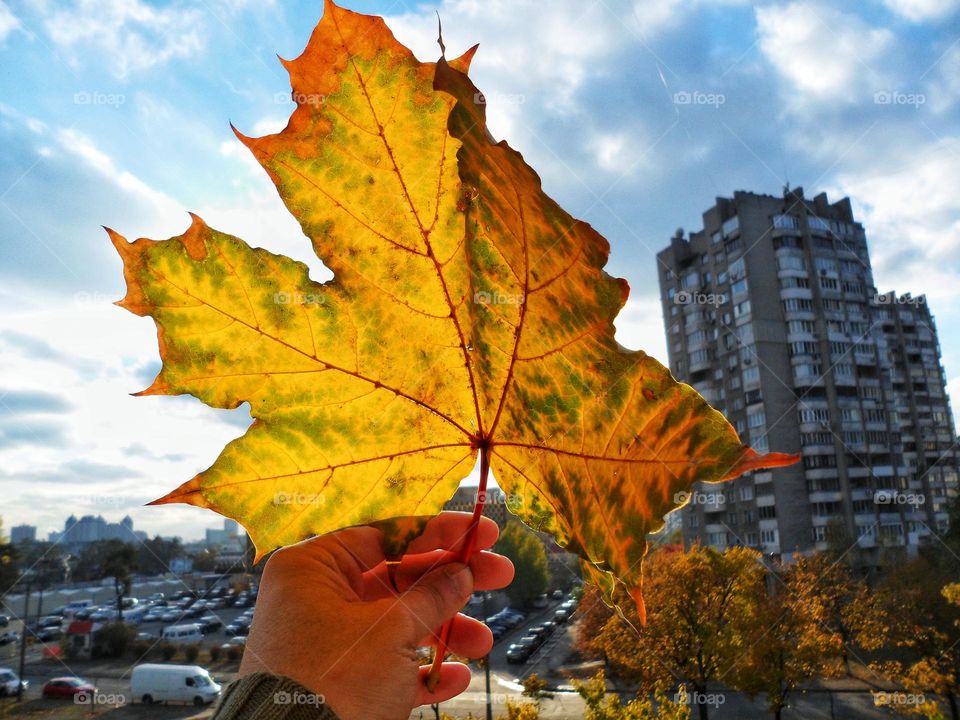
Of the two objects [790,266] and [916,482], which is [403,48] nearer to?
[790,266]

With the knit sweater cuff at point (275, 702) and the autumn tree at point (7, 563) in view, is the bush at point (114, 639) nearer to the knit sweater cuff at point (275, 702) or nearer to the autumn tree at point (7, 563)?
the autumn tree at point (7, 563)

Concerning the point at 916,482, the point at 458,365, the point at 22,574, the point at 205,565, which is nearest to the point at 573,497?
the point at 458,365

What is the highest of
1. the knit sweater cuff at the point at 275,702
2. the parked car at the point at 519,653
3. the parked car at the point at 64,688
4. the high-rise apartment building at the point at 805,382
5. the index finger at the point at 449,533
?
the high-rise apartment building at the point at 805,382

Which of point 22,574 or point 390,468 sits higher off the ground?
point 390,468

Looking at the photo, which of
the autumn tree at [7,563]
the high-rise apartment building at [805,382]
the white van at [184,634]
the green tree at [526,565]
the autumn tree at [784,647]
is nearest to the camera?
the autumn tree at [784,647]

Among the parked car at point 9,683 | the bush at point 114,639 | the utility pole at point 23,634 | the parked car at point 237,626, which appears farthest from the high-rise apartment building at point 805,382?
the parked car at point 9,683

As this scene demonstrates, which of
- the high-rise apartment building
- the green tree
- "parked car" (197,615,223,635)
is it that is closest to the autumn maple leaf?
the green tree

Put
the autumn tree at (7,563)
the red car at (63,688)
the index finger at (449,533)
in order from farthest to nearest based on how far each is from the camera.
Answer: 1. the red car at (63,688)
2. the autumn tree at (7,563)
3. the index finger at (449,533)
